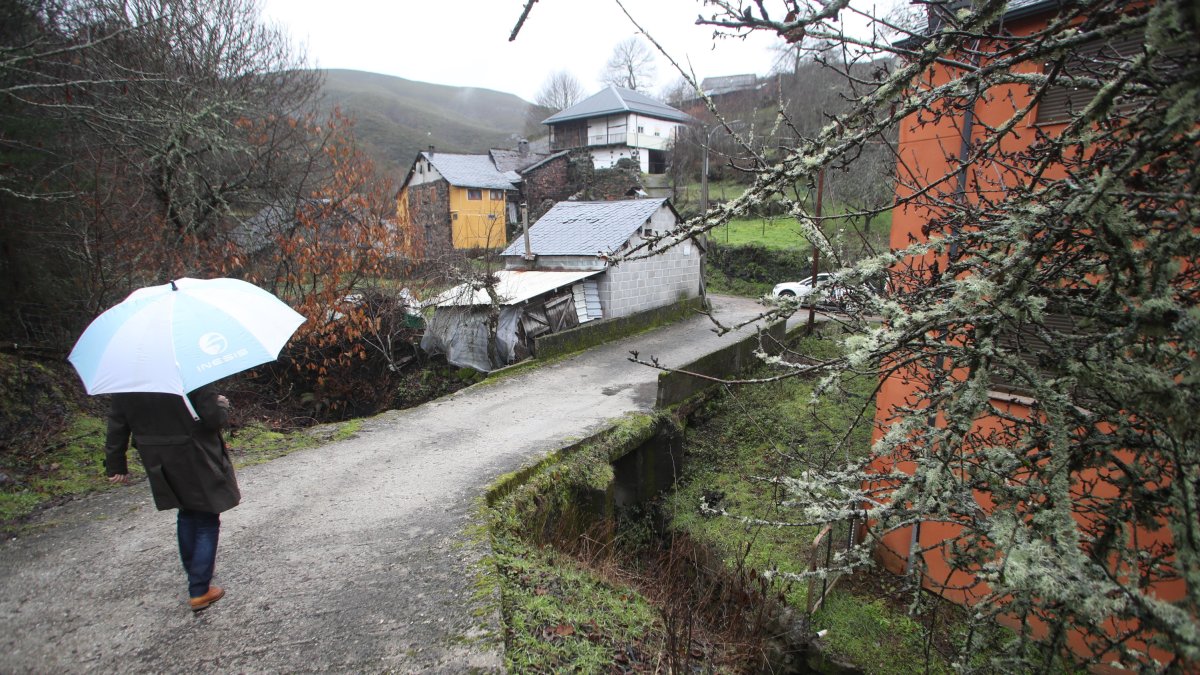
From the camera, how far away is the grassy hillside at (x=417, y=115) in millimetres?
60438

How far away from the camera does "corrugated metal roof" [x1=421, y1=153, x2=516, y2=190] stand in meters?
30.5

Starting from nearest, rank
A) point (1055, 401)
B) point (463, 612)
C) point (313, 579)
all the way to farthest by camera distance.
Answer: point (1055, 401) → point (463, 612) → point (313, 579)

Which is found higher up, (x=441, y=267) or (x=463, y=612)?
(x=441, y=267)

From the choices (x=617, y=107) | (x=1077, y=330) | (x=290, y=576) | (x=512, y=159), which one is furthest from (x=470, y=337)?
(x=617, y=107)

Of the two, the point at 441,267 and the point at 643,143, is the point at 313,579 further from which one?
the point at 643,143

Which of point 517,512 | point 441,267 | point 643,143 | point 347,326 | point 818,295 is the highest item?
point 643,143

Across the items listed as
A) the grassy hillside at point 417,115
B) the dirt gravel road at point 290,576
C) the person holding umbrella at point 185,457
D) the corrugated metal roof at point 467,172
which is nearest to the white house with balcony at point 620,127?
the grassy hillside at point 417,115

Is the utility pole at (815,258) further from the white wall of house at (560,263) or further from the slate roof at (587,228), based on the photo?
the white wall of house at (560,263)

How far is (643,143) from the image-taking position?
121 ft

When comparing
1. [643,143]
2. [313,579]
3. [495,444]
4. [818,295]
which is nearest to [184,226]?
[495,444]

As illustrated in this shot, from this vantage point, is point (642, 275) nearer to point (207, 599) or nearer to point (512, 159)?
point (207, 599)

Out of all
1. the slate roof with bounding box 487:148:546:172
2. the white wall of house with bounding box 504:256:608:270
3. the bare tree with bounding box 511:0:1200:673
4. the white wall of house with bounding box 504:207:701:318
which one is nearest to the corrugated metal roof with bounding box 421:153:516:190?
the slate roof with bounding box 487:148:546:172

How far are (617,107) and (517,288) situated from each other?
27.2 m

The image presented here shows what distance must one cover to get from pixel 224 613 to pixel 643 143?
36.7 meters
